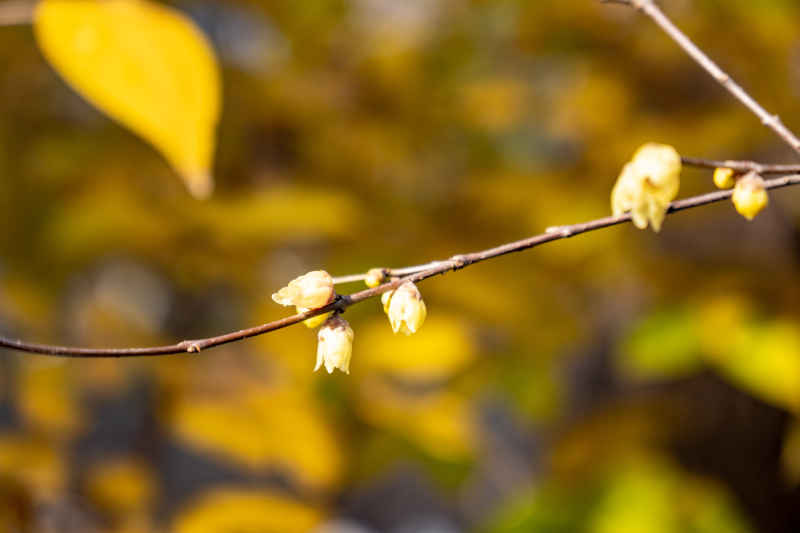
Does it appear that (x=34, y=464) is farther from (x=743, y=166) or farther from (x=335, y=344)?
(x=743, y=166)

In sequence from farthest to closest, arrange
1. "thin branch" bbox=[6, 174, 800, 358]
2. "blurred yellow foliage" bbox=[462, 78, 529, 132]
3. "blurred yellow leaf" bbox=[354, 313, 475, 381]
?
"blurred yellow foliage" bbox=[462, 78, 529, 132] < "blurred yellow leaf" bbox=[354, 313, 475, 381] < "thin branch" bbox=[6, 174, 800, 358]

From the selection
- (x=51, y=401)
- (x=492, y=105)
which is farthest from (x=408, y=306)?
(x=492, y=105)

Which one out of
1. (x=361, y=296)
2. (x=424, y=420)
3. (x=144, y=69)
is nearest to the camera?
(x=361, y=296)

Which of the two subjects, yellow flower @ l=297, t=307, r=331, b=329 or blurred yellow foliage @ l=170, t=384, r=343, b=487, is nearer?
yellow flower @ l=297, t=307, r=331, b=329

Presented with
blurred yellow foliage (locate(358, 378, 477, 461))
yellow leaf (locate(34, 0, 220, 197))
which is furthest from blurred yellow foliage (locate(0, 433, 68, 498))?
yellow leaf (locate(34, 0, 220, 197))

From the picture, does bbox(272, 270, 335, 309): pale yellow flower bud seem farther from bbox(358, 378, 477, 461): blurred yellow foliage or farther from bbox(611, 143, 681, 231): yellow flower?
bbox(358, 378, 477, 461): blurred yellow foliage

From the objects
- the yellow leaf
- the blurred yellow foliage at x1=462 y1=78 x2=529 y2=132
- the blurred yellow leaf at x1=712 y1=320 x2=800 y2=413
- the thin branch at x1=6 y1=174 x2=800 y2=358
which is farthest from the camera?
the blurred yellow foliage at x1=462 y1=78 x2=529 y2=132
